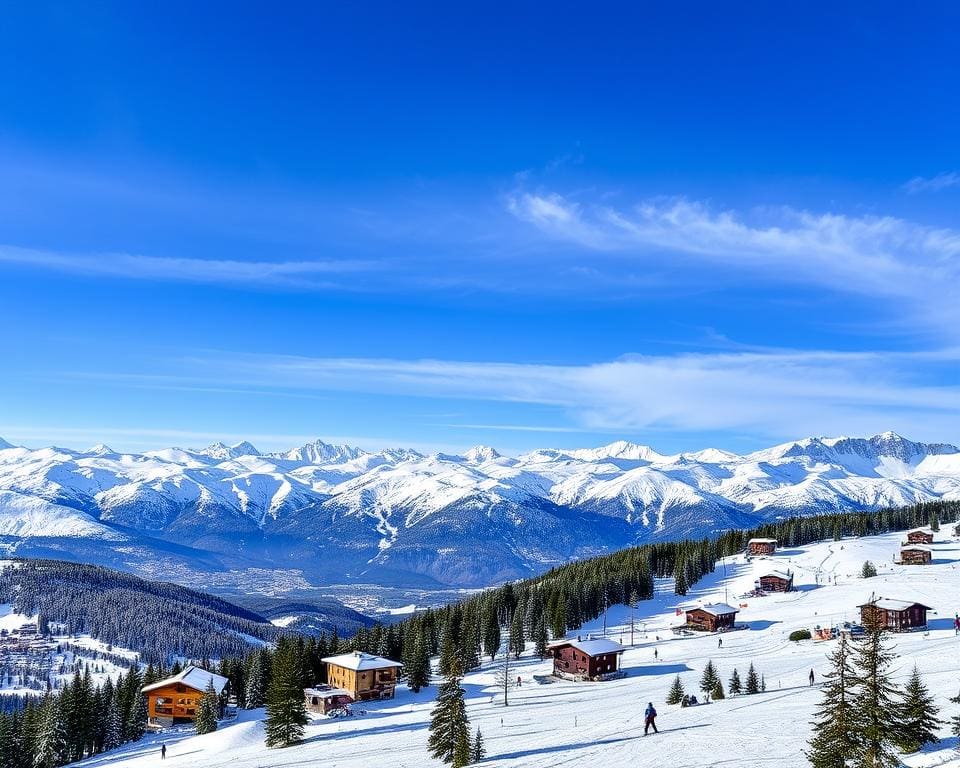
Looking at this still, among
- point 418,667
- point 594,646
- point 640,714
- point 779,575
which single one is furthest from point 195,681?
point 779,575

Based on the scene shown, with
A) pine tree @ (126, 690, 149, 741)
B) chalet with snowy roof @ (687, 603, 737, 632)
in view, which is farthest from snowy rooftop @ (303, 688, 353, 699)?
chalet with snowy roof @ (687, 603, 737, 632)

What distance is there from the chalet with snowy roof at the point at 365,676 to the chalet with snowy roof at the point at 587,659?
2116cm

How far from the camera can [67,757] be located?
302ft

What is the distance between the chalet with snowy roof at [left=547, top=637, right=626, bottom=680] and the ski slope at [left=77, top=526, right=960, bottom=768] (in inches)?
105

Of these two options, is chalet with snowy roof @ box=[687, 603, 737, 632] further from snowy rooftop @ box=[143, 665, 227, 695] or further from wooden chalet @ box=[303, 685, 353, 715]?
snowy rooftop @ box=[143, 665, 227, 695]

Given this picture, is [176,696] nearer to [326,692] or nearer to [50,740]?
[50,740]

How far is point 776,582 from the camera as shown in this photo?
15600 cm

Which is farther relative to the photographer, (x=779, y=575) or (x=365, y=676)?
(x=779, y=575)

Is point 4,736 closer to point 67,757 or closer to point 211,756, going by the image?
point 67,757

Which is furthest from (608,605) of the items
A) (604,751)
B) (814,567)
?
(604,751)

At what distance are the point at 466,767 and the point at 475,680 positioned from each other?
55.6 meters

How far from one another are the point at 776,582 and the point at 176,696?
4526 inches

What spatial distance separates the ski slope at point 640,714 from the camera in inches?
1790

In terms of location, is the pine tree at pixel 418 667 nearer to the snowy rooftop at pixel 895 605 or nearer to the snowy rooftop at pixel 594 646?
the snowy rooftop at pixel 594 646
